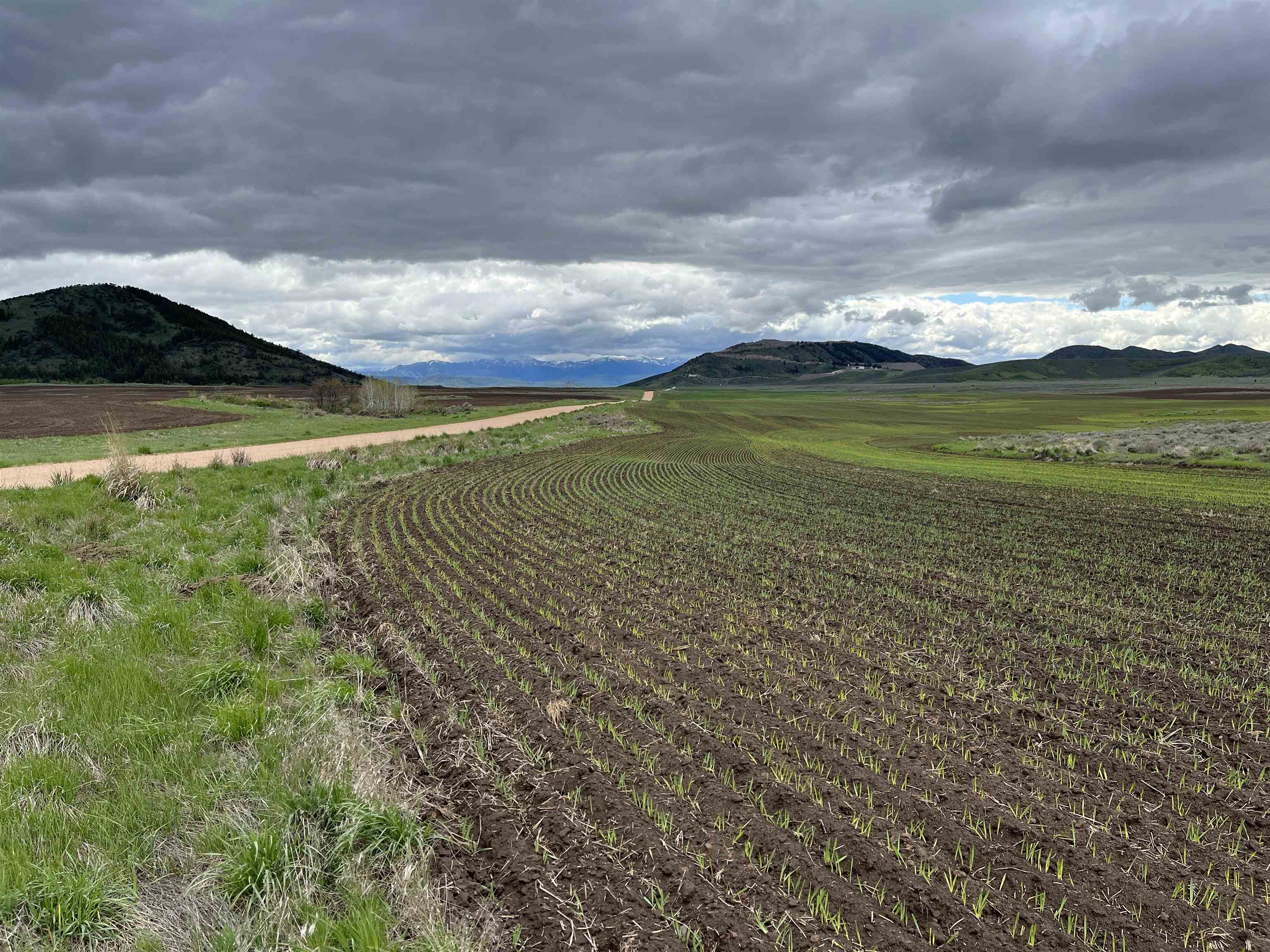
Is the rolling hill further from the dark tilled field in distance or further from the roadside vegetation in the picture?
the roadside vegetation

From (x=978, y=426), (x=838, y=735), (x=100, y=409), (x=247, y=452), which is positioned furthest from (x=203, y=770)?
(x=978, y=426)

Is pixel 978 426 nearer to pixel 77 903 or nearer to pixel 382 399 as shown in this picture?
pixel 382 399

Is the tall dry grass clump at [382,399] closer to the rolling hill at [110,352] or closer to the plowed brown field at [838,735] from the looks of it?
the plowed brown field at [838,735]

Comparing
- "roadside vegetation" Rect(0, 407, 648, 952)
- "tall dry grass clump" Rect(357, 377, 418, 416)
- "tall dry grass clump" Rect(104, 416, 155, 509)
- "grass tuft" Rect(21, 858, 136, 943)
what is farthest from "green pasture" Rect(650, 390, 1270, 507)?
"tall dry grass clump" Rect(357, 377, 418, 416)

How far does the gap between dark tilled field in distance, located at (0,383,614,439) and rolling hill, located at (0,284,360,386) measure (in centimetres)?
2996

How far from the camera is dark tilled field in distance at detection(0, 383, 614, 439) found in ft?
146

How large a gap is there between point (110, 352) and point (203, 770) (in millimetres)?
209920

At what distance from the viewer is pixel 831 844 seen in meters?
5.61

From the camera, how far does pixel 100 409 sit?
201ft

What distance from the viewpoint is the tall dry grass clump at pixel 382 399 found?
7606 centimetres

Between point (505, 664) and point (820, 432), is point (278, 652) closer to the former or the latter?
point (505, 664)

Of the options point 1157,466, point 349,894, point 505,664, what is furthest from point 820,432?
point 349,894

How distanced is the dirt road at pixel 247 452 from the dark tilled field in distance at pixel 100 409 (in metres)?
3.57

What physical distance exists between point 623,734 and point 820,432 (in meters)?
63.3
